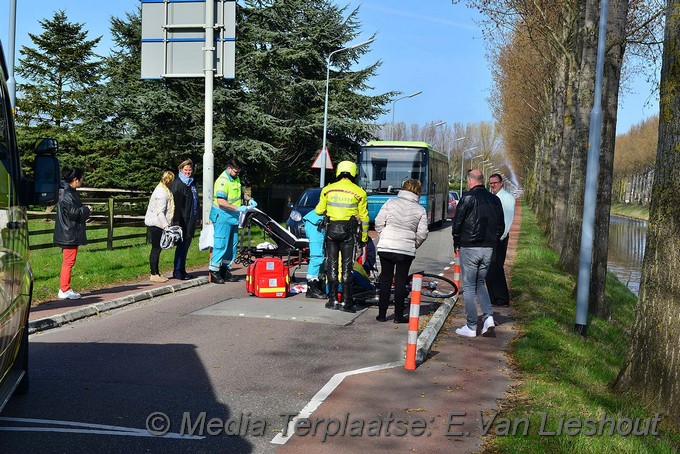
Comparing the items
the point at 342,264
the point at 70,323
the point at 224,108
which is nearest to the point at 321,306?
the point at 342,264

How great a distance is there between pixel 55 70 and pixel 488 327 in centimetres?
5495

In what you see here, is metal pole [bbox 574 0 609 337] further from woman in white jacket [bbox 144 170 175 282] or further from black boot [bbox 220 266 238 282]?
woman in white jacket [bbox 144 170 175 282]

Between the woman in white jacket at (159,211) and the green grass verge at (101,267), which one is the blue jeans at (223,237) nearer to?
the woman in white jacket at (159,211)

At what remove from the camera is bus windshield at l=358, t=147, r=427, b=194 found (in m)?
30.7

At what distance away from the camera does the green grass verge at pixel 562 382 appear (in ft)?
17.7

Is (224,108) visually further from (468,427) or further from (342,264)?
(468,427)

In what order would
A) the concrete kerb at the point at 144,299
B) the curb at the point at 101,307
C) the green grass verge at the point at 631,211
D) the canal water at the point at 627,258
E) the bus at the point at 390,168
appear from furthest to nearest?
the green grass verge at the point at 631,211, the bus at the point at 390,168, the canal water at the point at 627,258, the curb at the point at 101,307, the concrete kerb at the point at 144,299

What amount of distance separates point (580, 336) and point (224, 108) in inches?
952

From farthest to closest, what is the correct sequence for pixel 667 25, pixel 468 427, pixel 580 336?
pixel 580 336 < pixel 667 25 < pixel 468 427

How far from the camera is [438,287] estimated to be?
473 inches

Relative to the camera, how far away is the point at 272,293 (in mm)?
12148

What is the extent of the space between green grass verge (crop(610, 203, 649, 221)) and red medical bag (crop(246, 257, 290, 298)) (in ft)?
273

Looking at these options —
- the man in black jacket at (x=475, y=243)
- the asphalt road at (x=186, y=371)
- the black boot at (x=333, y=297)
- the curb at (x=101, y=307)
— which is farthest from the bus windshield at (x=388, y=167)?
the man in black jacket at (x=475, y=243)

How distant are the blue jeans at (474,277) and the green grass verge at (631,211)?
278ft
